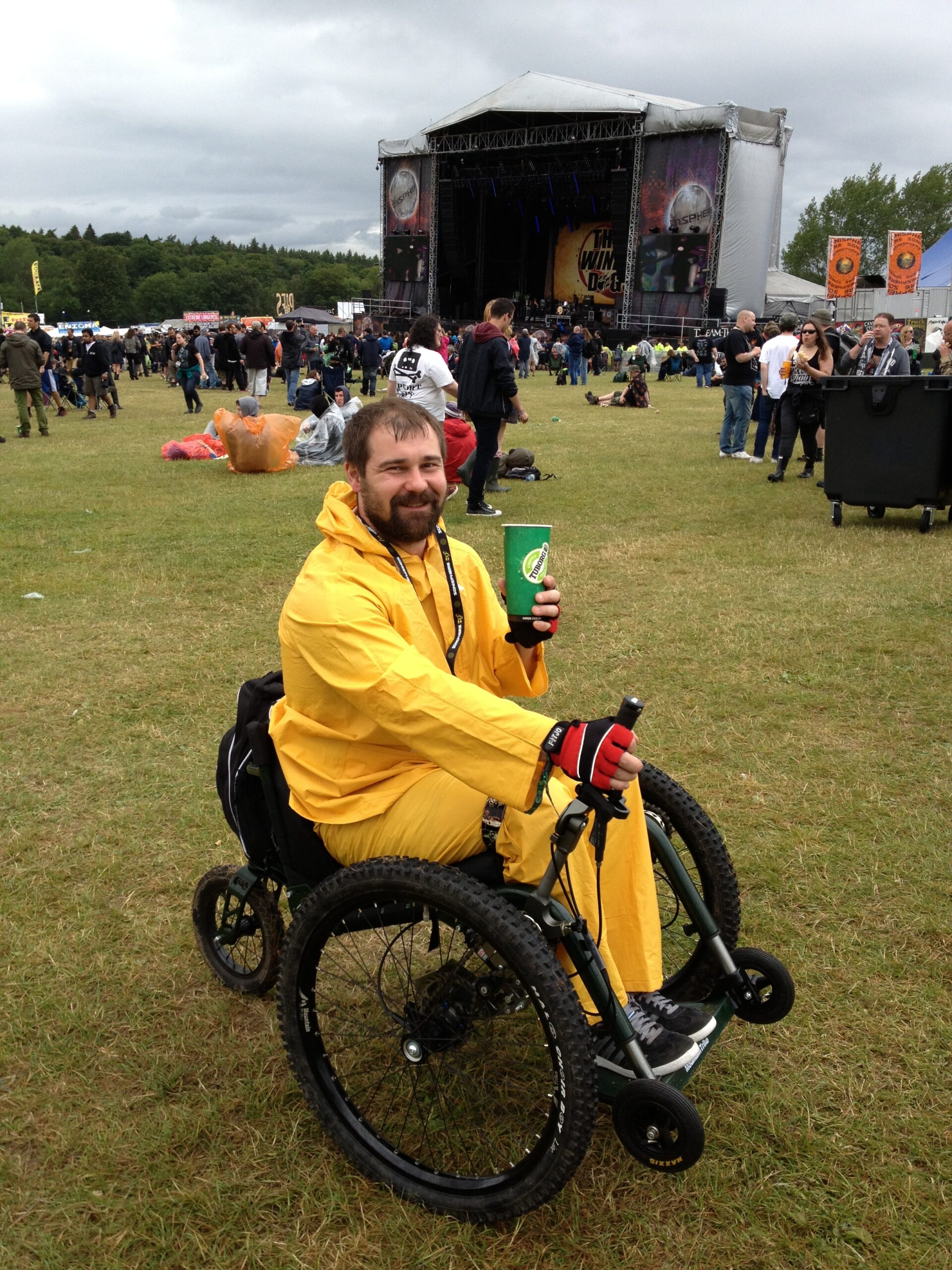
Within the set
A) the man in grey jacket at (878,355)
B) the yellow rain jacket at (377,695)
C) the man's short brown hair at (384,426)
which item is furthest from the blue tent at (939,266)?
the yellow rain jacket at (377,695)

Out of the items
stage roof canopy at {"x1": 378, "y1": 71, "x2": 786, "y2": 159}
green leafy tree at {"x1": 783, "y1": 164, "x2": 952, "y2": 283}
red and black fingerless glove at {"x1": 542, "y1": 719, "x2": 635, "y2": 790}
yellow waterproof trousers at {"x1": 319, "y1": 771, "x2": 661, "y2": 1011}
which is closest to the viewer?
red and black fingerless glove at {"x1": 542, "y1": 719, "x2": 635, "y2": 790}

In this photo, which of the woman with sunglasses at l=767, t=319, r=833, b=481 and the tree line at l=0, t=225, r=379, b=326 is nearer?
the woman with sunglasses at l=767, t=319, r=833, b=481

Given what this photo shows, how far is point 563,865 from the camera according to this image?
2.00 meters

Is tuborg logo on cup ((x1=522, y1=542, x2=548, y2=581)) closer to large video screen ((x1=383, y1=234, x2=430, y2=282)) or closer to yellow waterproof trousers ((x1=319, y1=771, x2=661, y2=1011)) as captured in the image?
yellow waterproof trousers ((x1=319, y1=771, x2=661, y2=1011))

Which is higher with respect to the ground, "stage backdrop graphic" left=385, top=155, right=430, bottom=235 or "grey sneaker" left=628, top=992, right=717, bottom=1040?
"stage backdrop graphic" left=385, top=155, right=430, bottom=235

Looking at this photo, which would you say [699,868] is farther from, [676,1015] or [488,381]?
[488,381]

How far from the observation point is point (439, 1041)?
84.5 inches

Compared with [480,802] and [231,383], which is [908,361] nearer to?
[480,802]

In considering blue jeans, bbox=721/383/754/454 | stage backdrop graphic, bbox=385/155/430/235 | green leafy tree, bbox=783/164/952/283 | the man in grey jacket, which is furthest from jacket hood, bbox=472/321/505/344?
green leafy tree, bbox=783/164/952/283

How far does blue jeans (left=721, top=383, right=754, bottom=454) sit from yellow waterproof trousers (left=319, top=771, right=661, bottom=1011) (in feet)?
35.2

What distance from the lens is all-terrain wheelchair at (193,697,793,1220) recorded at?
1.87 metres

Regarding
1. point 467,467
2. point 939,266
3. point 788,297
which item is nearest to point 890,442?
point 467,467

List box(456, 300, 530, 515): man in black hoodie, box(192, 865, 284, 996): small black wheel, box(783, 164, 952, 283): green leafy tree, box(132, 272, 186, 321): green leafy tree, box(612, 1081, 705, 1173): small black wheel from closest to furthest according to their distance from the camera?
box(612, 1081, 705, 1173): small black wheel < box(192, 865, 284, 996): small black wheel < box(456, 300, 530, 515): man in black hoodie < box(783, 164, 952, 283): green leafy tree < box(132, 272, 186, 321): green leafy tree

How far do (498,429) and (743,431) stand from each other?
4.96m
